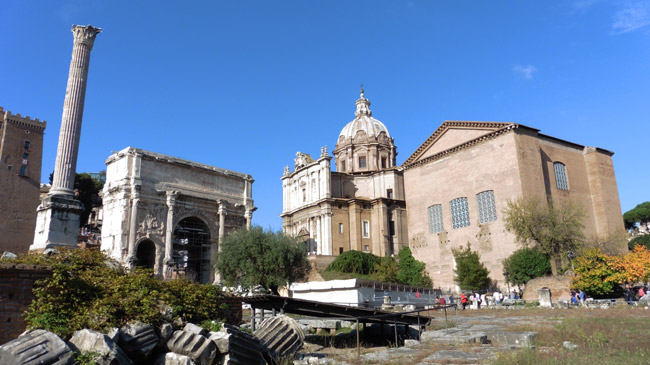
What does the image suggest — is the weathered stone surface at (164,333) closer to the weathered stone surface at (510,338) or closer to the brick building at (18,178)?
the weathered stone surface at (510,338)

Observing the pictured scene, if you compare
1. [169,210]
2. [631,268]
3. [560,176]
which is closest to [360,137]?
[560,176]

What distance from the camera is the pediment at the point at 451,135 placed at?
140 feet

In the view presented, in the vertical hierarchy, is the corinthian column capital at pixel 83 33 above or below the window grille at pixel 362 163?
below

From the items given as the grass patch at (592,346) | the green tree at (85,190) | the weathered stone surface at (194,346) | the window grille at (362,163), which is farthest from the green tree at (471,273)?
the green tree at (85,190)

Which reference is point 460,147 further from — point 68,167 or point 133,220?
point 68,167

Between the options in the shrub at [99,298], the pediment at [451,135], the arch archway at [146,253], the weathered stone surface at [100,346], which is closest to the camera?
the weathered stone surface at [100,346]

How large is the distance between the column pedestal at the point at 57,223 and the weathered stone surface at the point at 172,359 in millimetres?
12722

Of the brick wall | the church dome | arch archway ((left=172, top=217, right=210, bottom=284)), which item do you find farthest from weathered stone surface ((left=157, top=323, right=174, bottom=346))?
Answer: the church dome

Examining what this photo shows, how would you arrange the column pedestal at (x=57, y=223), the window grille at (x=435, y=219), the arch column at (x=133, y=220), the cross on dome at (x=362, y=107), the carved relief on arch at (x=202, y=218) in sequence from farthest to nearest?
the cross on dome at (x=362, y=107)
the window grille at (x=435, y=219)
the carved relief on arch at (x=202, y=218)
the arch column at (x=133, y=220)
the column pedestal at (x=57, y=223)

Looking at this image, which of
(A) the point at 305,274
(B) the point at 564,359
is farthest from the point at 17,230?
(B) the point at 564,359

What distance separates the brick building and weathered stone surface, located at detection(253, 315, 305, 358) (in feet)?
177

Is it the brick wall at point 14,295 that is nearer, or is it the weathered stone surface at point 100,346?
the weathered stone surface at point 100,346

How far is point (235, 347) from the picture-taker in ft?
25.2

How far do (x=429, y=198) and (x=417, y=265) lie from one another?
6.87m
